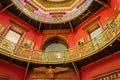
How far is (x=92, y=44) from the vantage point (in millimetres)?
9461

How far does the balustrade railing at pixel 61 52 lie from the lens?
28.2 ft

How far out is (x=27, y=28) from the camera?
12.6 meters

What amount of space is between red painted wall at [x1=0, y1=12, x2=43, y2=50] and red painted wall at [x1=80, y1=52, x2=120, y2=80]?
4760 millimetres

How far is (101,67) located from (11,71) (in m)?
6.05

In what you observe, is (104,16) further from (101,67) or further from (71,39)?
(101,67)

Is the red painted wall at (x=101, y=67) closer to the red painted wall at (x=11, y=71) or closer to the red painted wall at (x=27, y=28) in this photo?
the red painted wall at (x=11, y=71)

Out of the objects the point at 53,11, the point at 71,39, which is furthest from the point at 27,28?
the point at 71,39

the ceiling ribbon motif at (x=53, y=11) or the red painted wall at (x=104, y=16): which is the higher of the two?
the ceiling ribbon motif at (x=53, y=11)

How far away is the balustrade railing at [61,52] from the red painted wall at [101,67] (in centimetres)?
91

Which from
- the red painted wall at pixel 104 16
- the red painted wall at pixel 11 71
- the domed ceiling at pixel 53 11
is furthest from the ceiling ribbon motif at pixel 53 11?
the red painted wall at pixel 11 71

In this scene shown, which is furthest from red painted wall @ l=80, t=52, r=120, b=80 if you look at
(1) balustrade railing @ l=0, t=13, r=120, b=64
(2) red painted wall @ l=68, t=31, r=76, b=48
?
(2) red painted wall @ l=68, t=31, r=76, b=48

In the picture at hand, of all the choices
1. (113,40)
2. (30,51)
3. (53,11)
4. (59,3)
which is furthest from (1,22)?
(113,40)

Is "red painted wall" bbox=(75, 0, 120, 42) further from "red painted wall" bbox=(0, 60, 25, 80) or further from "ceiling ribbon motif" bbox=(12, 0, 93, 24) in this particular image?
"red painted wall" bbox=(0, 60, 25, 80)

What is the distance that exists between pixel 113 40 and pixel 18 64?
21.7 ft
